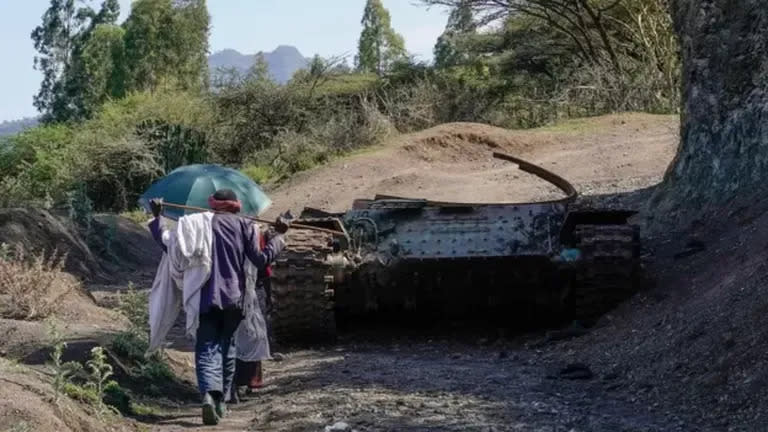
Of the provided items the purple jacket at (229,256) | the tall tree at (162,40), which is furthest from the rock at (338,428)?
the tall tree at (162,40)

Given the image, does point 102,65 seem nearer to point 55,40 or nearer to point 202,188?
point 55,40

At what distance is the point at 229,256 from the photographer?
833cm

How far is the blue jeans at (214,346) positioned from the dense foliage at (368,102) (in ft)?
49.5

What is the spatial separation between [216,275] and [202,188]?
13.8 metres

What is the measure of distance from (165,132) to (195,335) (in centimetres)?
2497

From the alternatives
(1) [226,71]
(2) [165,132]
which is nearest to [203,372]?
(2) [165,132]

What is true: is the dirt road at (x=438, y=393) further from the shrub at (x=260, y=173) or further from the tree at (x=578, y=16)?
the tree at (x=578, y=16)

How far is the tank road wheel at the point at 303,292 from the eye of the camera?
11.2m

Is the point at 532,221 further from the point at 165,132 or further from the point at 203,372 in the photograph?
the point at 165,132

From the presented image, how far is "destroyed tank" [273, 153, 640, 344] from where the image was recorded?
11242mm

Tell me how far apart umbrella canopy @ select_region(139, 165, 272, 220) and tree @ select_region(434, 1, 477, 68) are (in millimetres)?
15019

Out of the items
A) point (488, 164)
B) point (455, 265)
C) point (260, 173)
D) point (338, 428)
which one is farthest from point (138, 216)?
point (338, 428)

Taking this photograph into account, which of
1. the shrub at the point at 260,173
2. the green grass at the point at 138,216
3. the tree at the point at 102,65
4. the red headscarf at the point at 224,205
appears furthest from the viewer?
the tree at the point at 102,65

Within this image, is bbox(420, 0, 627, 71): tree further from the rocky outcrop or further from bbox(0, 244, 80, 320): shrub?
bbox(0, 244, 80, 320): shrub
